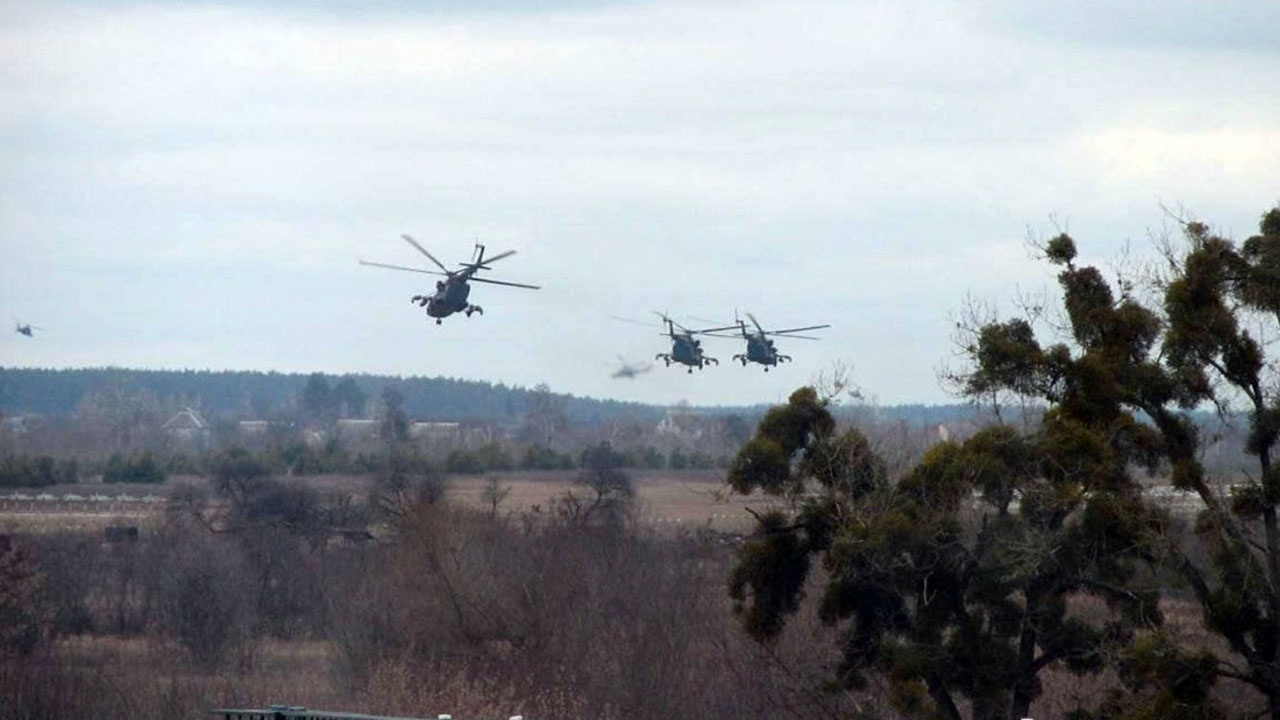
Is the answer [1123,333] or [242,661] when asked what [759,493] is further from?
[242,661]

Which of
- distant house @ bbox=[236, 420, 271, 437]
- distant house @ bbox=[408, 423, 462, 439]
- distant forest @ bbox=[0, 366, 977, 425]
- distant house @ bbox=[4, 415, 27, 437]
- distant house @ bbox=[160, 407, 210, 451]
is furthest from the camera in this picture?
distant forest @ bbox=[0, 366, 977, 425]

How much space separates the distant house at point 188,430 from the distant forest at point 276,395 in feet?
8.58

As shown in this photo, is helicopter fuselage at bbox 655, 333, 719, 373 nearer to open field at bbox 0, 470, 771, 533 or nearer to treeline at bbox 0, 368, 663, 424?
open field at bbox 0, 470, 771, 533

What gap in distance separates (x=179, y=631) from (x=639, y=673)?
15.5 meters

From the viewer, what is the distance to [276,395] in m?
175

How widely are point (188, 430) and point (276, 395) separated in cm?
5935

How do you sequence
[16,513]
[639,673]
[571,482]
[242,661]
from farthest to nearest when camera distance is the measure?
[571,482] < [16,513] < [242,661] < [639,673]

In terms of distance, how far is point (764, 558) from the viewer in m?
36.7

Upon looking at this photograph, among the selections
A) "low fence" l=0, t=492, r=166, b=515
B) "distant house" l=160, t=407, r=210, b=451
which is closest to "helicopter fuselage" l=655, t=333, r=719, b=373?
"low fence" l=0, t=492, r=166, b=515

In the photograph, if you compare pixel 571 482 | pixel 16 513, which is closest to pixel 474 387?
pixel 571 482

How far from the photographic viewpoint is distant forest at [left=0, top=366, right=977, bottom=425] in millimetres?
124688

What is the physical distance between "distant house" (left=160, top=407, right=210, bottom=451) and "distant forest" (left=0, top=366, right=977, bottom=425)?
2.61 metres

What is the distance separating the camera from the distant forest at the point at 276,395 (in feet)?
409

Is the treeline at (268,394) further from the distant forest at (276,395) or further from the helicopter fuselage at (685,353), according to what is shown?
the helicopter fuselage at (685,353)
